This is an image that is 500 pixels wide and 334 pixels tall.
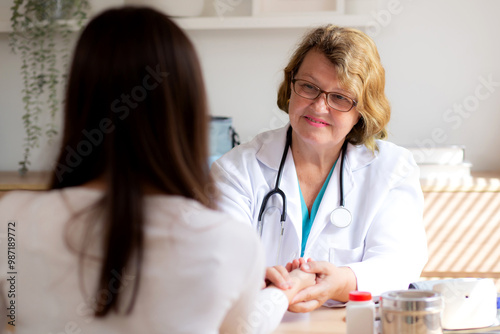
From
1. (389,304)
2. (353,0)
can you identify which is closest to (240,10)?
(353,0)

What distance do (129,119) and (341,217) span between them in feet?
3.99

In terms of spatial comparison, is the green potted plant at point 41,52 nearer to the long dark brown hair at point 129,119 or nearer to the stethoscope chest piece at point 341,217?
the stethoscope chest piece at point 341,217

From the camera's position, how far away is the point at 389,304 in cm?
129

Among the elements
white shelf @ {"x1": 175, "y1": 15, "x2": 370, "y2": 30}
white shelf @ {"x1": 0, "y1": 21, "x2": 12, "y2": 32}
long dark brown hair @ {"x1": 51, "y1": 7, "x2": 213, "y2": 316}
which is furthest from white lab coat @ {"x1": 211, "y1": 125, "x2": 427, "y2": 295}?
white shelf @ {"x1": 0, "y1": 21, "x2": 12, "y2": 32}

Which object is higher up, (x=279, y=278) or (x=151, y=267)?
(x=151, y=267)

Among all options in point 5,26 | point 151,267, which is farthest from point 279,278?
point 5,26

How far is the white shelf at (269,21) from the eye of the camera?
324 cm

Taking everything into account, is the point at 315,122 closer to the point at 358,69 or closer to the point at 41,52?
the point at 358,69

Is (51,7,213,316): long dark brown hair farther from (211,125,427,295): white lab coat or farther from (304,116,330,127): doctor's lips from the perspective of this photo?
(304,116,330,127): doctor's lips

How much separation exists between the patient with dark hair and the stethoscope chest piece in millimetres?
1033

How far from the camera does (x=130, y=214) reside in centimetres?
99

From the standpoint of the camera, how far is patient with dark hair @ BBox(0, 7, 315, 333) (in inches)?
39.7

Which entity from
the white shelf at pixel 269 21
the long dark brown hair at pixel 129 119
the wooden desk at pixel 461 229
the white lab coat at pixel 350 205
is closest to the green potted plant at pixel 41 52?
the white shelf at pixel 269 21

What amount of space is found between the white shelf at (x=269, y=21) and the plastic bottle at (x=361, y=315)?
2147mm
